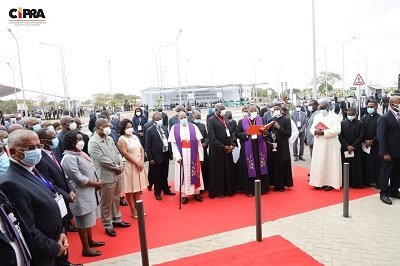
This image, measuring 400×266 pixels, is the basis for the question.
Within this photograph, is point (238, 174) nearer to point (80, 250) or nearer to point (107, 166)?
point (107, 166)

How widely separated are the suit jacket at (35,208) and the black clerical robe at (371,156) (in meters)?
6.75

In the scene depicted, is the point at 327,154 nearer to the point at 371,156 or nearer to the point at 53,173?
the point at 371,156

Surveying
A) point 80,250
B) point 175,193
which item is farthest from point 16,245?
point 175,193

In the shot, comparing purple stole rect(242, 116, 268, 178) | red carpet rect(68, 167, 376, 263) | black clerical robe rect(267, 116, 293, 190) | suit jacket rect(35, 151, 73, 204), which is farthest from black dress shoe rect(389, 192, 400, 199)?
suit jacket rect(35, 151, 73, 204)

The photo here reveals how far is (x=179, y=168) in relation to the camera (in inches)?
277

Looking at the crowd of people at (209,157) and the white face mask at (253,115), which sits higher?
the white face mask at (253,115)

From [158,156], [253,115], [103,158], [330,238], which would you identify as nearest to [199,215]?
[158,156]

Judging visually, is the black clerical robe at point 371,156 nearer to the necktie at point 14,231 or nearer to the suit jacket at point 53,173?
the suit jacket at point 53,173

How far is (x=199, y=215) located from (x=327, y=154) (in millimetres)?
3414

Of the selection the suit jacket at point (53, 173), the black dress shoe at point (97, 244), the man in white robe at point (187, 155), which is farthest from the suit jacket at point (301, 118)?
the suit jacket at point (53, 173)

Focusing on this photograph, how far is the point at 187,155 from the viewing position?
6.94 metres

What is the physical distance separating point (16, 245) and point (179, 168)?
4839 millimetres

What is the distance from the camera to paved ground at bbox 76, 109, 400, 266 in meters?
4.18

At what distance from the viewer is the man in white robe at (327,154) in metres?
7.16
